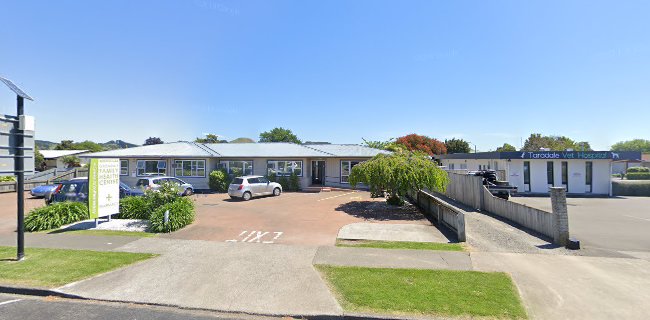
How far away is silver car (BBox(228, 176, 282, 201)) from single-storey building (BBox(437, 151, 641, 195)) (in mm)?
18567

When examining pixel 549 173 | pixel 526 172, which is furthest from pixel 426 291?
pixel 549 173

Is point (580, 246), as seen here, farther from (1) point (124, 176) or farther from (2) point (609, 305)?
(1) point (124, 176)

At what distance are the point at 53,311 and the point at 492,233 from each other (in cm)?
1137

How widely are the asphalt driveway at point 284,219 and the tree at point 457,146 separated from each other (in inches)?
2130

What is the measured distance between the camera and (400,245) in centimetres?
899

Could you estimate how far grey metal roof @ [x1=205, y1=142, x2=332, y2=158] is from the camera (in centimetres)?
2644

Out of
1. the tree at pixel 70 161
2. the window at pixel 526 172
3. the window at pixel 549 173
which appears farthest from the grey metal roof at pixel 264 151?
the tree at pixel 70 161

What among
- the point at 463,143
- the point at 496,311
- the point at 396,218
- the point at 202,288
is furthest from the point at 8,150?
the point at 463,143

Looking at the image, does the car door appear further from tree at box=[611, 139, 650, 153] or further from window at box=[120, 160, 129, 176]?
tree at box=[611, 139, 650, 153]

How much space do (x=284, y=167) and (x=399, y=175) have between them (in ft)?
46.4

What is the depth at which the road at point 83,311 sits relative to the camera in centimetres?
506

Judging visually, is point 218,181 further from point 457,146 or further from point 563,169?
point 457,146

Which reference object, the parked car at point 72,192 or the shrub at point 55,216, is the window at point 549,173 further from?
the parked car at point 72,192

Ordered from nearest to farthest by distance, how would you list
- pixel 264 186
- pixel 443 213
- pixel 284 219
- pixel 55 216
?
pixel 55 216 < pixel 443 213 < pixel 284 219 < pixel 264 186
